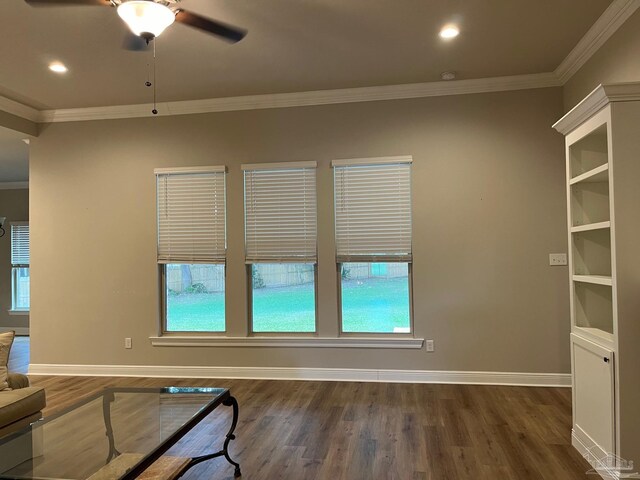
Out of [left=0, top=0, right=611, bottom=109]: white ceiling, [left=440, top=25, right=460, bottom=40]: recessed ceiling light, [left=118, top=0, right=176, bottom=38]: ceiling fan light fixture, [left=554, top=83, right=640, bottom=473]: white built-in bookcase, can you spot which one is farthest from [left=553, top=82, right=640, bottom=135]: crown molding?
[left=118, top=0, right=176, bottom=38]: ceiling fan light fixture

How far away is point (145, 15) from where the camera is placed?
217cm

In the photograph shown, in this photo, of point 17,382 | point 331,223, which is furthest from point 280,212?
point 17,382

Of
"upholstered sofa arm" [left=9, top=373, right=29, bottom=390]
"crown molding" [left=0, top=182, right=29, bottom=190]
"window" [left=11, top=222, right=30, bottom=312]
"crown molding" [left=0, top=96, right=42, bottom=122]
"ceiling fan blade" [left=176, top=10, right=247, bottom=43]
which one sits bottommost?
"upholstered sofa arm" [left=9, top=373, right=29, bottom=390]

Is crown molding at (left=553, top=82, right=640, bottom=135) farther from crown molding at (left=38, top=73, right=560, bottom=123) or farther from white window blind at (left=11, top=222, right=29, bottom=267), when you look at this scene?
white window blind at (left=11, top=222, right=29, bottom=267)

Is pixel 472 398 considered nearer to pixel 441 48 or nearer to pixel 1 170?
pixel 441 48

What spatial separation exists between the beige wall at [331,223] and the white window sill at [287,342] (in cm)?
7

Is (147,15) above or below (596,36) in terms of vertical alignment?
below

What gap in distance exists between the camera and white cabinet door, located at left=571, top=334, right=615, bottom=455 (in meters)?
2.36

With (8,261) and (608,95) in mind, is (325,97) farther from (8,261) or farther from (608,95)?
(8,261)

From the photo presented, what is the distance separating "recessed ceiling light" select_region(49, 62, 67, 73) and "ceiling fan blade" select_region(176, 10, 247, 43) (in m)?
1.87

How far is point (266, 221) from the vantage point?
4535mm

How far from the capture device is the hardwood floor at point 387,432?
2574 millimetres

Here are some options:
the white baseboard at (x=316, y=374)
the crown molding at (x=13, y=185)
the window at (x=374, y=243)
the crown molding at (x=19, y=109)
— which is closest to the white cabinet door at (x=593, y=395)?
the white baseboard at (x=316, y=374)

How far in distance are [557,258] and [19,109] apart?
5.85m
